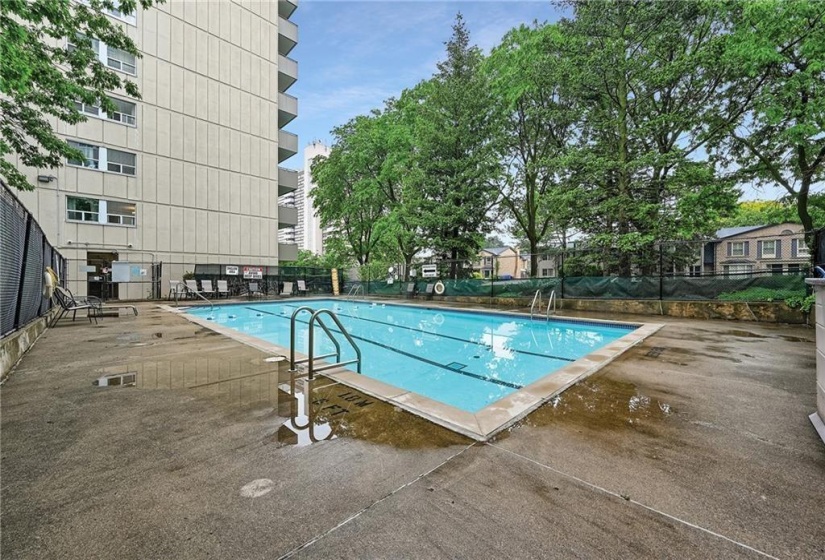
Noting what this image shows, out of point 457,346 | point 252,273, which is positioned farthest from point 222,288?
point 457,346

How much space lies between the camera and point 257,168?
21.9m

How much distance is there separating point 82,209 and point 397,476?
21.4m

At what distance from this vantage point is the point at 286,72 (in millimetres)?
23953

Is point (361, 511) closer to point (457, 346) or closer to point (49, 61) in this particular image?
point (457, 346)

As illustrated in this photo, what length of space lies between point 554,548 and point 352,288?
2013cm

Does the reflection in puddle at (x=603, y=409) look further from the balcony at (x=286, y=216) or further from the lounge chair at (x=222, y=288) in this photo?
the balcony at (x=286, y=216)

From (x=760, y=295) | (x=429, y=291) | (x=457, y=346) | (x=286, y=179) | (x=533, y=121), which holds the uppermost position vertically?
(x=533, y=121)

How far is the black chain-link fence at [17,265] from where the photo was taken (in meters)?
4.07

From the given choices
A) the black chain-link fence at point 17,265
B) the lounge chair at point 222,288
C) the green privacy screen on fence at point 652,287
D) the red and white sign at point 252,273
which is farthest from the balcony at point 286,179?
the black chain-link fence at point 17,265

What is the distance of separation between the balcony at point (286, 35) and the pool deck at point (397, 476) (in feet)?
91.1

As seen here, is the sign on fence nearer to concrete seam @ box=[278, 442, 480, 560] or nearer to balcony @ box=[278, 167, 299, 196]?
balcony @ box=[278, 167, 299, 196]

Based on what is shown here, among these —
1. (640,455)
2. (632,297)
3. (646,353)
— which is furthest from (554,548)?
(632,297)

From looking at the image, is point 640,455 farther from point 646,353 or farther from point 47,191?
point 47,191

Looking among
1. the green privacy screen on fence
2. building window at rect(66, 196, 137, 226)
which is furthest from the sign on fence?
building window at rect(66, 196, 137, 226)
